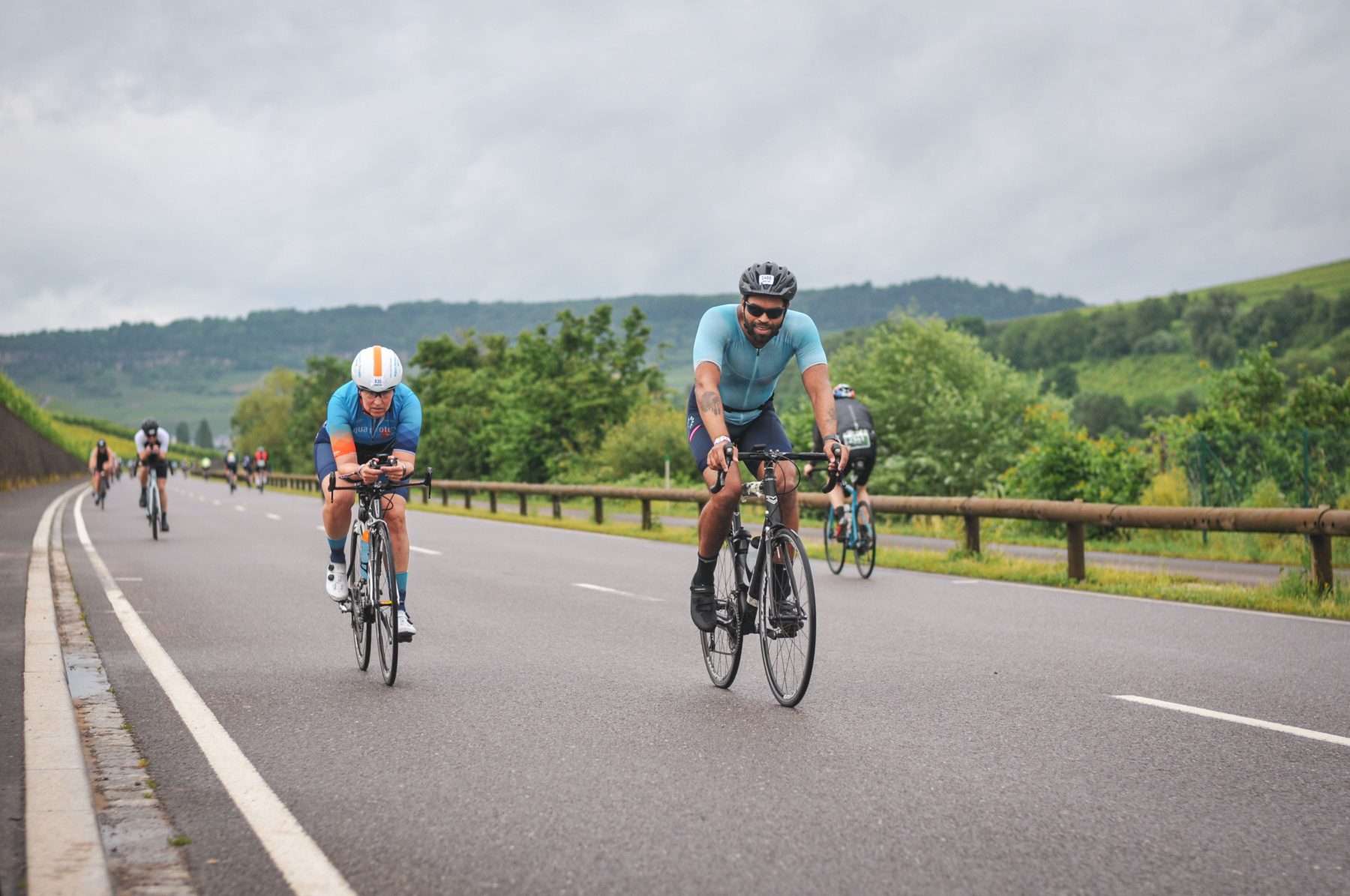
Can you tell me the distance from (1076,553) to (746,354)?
7484 millimetres

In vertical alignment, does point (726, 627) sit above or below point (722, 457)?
below

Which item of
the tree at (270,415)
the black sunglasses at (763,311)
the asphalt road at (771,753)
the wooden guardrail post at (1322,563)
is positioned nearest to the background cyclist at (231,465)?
the asphalt road at (771,753)

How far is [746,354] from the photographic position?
6078mm

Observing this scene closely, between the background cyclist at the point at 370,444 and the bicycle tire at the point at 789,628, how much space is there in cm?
197

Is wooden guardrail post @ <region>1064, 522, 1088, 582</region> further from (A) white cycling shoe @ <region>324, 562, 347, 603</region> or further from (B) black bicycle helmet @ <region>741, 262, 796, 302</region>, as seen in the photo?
(A) white cycling shoe @ <region>324, 562, 347, 603</region>

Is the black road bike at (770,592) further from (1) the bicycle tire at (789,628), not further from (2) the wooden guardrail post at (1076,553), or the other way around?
(2) the wooden guardrail post at (1076,553)

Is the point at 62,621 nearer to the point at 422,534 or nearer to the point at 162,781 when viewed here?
the point at 162,781

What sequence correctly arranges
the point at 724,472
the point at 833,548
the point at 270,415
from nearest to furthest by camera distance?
the point at 724,472 → the point at 833,548 → the point at 270,415

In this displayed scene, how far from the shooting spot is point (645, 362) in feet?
205

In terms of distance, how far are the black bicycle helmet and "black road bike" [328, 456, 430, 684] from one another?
2.04m

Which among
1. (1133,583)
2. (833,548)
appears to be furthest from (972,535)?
(1133,583)

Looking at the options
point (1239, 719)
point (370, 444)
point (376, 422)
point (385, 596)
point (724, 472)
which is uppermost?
point (376, 422)

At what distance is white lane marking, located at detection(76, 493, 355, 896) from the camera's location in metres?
3.48

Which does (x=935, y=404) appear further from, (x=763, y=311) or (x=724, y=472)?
(x=724, y=472)
